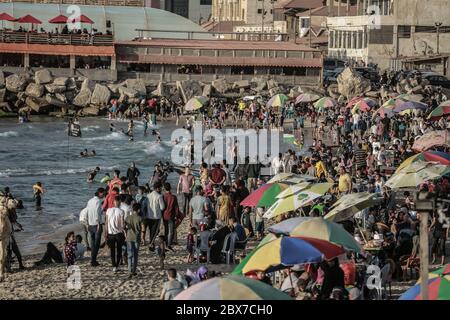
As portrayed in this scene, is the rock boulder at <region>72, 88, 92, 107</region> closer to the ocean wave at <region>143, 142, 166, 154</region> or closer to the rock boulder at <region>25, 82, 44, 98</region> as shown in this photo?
the rock boulder at <region>25, 82, 44, 98</region>

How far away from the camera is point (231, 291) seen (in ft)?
36.1

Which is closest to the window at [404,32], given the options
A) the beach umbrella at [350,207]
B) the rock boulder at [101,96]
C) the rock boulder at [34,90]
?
the rock boulder at [101,96]

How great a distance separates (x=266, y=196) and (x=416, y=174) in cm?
304

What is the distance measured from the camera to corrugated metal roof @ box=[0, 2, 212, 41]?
235 feet

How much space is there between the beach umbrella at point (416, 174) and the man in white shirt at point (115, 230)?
18.0ft

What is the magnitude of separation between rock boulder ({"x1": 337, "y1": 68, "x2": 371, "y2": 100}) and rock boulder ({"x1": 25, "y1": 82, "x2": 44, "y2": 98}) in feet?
56.5

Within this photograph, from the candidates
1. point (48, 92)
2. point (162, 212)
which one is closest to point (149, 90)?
point (48, 92)

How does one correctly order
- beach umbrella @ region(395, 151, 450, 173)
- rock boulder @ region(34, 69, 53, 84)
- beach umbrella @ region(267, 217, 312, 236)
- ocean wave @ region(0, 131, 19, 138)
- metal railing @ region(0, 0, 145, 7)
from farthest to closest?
1. metal railing @ region(0, 0, 145, 7)
2. rock boulder @ region(34, 69, 53, 84)
3. ocean wave @ region(0, 131, 19, 138)
4. beach umbrella @ region(395, 151, 450, 173)
5. beach umbrella @ region(267, 217, 312, 236)

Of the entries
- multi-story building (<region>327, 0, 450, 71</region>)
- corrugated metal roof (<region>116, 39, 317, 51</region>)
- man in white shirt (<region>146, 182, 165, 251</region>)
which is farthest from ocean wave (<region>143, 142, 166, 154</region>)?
multi-story building (<region>327, 0, 450, 71</region>)

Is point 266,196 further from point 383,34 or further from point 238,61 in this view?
point 383,34

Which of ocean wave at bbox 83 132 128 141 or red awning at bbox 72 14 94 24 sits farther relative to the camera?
red awning at bbox 72 14 94 24

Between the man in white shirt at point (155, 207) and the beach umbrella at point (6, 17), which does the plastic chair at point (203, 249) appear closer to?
the man in white shirt at point (155, 207)

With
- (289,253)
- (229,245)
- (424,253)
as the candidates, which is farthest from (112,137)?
(424,253)

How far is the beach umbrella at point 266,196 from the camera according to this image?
19062mm
